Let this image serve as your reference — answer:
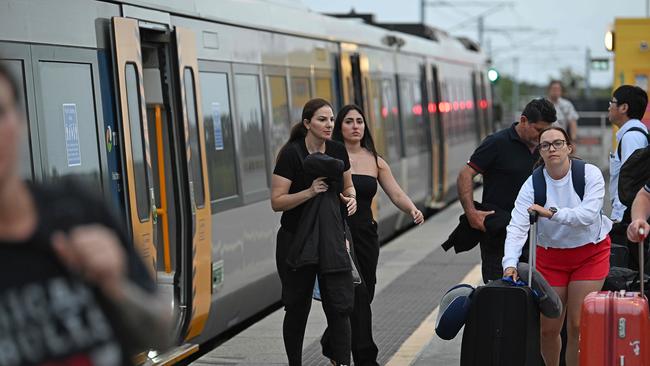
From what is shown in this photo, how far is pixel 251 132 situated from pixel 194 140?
172 cm

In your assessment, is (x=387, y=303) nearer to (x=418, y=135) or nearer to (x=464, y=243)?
(x=464, y=243)

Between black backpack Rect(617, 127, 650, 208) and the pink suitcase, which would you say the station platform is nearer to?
black backpack Rect(617, 127, 650, 208)

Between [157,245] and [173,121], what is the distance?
830 millimetres

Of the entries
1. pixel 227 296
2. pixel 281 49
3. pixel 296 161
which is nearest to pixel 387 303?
pixel 227 296

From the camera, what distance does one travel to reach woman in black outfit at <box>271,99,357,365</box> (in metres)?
7.20

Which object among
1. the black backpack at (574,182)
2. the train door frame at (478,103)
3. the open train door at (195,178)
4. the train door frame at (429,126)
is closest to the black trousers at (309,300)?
the black backpack at (574,182)

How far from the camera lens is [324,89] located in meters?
13.8

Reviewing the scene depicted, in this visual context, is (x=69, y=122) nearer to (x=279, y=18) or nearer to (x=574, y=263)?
(x=574, y=263)

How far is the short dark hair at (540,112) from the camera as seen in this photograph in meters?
7.42

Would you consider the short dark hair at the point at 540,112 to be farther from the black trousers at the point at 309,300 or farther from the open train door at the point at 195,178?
the open train door at the point at 195,178

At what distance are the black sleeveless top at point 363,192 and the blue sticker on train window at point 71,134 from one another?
173 cm

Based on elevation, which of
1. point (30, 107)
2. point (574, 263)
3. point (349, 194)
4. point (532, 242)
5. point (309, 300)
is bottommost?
point (309, 300)

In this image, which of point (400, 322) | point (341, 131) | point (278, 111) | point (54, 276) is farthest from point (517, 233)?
point (278, 111)

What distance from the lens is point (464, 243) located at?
25.3 ft
